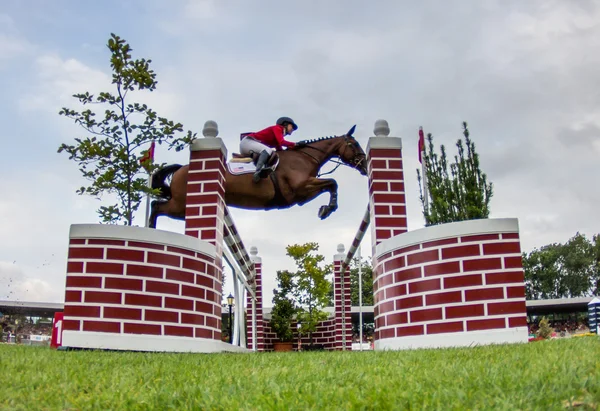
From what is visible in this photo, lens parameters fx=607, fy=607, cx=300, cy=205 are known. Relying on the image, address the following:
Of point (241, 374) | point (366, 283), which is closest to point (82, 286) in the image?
point (241, 374)

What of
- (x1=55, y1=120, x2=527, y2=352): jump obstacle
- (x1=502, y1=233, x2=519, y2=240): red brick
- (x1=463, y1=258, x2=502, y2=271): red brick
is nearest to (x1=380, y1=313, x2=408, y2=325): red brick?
(x1=55, y1=120, x2=527, y2=352): jump obstacle

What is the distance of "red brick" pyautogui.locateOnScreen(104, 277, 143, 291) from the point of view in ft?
17.7

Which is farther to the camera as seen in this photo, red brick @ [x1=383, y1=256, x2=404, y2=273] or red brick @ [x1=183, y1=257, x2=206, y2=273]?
red brick @ [x1=183, y1=257, x2=206, y2=273]

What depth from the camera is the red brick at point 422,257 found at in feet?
18.0

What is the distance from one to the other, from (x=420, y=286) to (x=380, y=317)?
86cm

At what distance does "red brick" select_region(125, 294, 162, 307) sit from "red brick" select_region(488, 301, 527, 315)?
2973mm

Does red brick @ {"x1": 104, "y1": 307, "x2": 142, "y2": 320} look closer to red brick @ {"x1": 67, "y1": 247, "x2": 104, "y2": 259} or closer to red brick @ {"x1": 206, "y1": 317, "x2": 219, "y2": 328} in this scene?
red brick @ {"x1": 67, "y1": 247, "x2": 104, "y2": 259}

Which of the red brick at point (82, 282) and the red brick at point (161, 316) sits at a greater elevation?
the red brick at point (82, 282)

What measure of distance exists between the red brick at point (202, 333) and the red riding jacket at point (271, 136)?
3679mm

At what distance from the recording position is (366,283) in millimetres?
37156

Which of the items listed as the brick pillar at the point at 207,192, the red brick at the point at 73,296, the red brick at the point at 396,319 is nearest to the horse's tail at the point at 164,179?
the brick pillar at the point at 207,192

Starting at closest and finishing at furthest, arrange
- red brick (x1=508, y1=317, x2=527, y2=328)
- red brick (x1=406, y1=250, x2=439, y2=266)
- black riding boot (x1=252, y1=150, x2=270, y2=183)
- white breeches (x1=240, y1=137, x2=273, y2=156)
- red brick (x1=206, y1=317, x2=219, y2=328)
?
1. red brick (x1=508, y1=317, x2=527, y2=328)
2. red brick (x1=406, y1=250, x2=439, y2=266)
3. red brick (x1=206, y1=317, x2=219, y2=328)
4. black riding boot (x1=252, y1=150, x2=270, y2=183)
5. white breeches (x1=240, y1=137, x2=273, y2=156)

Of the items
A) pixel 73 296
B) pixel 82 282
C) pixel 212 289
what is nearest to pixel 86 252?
pixel 82 282

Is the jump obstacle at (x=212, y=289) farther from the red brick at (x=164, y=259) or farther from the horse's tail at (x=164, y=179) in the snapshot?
the horse's tail at (x=164, y=179)
